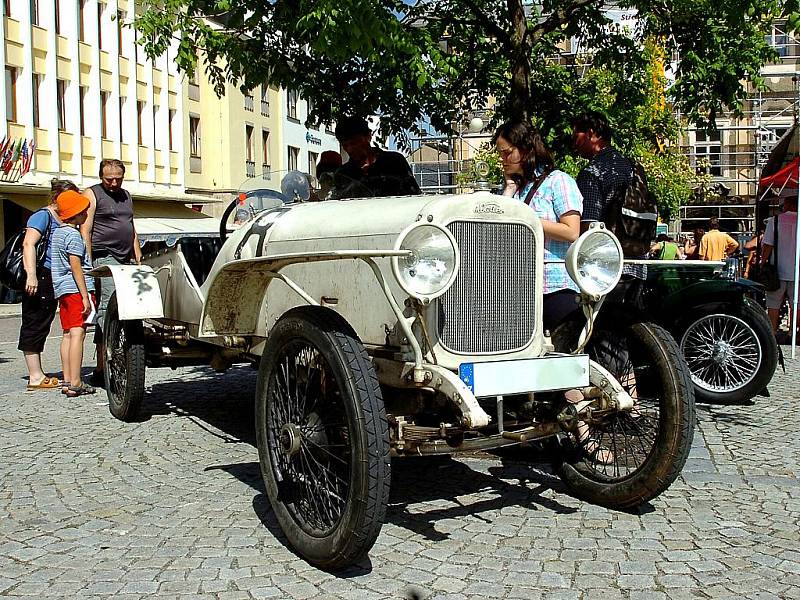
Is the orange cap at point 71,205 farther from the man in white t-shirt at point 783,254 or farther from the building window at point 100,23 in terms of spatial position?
the building window at point 100,23

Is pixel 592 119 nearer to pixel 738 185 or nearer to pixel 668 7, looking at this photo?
pixel 668 7

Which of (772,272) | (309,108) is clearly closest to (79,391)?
(309,108)

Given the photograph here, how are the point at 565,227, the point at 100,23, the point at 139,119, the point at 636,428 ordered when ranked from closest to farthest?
the point at 636,428, the point at 565,227, the point at 100,23, the point at 139,119

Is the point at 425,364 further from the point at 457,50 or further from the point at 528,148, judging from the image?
the point at 457,50

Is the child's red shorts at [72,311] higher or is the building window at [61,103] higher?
the building window at [61,103]

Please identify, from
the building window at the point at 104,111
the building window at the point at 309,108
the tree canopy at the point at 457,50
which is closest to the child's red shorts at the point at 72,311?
the tree canopy at the point at 457,50

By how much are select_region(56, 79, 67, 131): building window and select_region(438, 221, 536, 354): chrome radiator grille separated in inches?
1223

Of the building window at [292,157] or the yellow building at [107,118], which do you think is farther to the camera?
the building window at [292,157]

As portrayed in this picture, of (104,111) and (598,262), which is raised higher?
(104,111)

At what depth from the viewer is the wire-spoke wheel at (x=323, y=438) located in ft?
12.6

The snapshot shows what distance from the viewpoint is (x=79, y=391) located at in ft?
28.3

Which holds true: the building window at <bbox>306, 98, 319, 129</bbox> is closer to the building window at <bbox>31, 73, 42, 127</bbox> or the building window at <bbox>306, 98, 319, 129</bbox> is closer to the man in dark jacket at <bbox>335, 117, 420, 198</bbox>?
the man in dark jacket at <bbox>335, 117, 420, 198</bbox>

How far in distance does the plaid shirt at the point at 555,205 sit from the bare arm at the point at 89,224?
15.3 ft

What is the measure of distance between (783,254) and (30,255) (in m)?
8.20
